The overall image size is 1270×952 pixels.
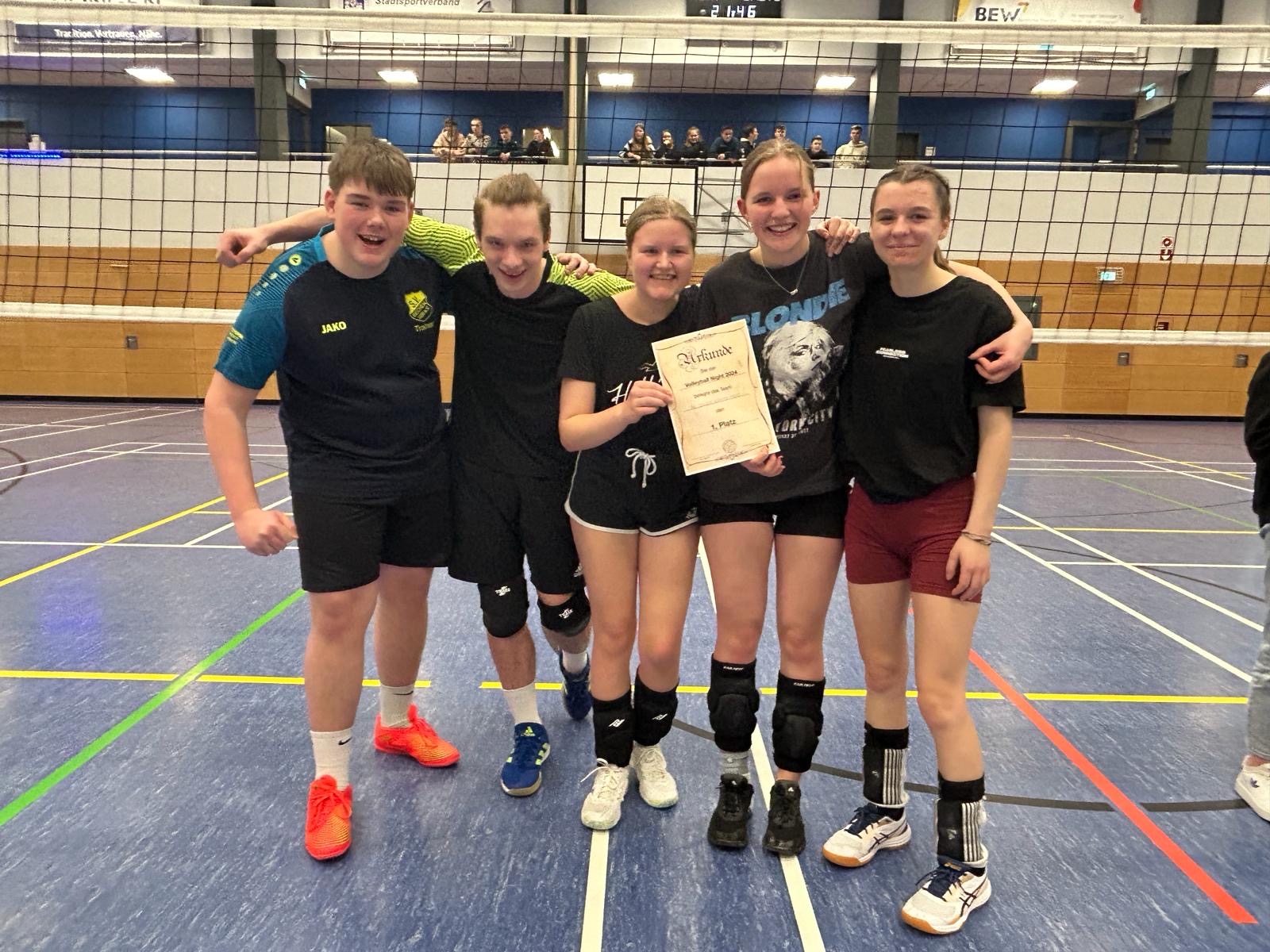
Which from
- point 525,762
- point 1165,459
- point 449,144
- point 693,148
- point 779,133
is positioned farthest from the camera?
point 693,148

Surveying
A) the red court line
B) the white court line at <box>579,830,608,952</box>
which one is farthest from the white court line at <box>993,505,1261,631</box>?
the white court line at <box>579,830,608,952</box>

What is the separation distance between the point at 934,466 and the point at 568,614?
1.27m

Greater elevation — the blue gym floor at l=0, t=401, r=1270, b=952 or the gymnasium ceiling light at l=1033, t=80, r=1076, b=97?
the gymnasium ceiling light at l=1033, t=80, r=1076, b=97

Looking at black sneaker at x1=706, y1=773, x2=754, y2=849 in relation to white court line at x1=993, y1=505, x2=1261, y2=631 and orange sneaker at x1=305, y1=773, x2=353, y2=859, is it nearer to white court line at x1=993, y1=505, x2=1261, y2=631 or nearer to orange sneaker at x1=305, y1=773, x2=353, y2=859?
orange sneaker at x1=305, y1=773, x2=353, y2=859

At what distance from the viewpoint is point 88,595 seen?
4.08 m

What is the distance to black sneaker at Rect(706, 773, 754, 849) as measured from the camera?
220 centimetres

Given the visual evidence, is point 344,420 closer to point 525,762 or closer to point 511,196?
point 511,196

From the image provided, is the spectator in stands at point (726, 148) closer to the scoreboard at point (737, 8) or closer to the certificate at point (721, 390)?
the scoreboard at point (737, 8)

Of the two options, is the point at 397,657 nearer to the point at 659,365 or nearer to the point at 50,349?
the point at 659,365

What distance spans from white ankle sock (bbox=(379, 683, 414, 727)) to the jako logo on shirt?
1.69 meters

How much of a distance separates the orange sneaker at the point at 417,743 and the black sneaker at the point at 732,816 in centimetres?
94

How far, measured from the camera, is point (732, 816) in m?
2.24

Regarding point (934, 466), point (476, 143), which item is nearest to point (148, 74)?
point (476, 143)

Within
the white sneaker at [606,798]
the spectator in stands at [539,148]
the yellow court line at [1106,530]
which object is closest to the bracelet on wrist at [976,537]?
the white sneaker at [606,798]
